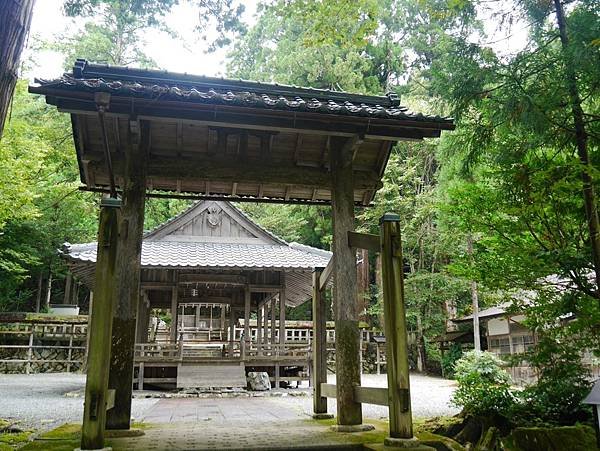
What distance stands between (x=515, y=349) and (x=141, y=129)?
56.1 ft

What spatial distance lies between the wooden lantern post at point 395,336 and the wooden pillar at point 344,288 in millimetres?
892

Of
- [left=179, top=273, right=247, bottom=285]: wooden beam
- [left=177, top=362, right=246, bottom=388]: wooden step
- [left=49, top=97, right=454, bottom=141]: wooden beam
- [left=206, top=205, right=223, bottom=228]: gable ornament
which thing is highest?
[left=206, top=205, right=223, bottom=228]: gable ornament

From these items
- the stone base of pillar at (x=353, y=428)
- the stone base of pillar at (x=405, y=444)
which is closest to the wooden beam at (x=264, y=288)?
the stone base of pillar at (x=353, y=428)

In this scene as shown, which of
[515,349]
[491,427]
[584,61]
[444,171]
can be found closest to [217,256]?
[444,171]

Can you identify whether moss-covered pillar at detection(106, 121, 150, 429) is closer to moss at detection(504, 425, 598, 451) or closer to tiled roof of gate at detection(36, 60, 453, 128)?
tiled roof of gate at detection(36, 60, 453, 128)

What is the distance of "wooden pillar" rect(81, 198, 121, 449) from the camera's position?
3.62 metres

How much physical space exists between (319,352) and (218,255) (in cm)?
844

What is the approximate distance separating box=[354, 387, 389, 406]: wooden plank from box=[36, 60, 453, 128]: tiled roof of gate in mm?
2739

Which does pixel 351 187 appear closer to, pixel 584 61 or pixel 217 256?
pixel 584 61

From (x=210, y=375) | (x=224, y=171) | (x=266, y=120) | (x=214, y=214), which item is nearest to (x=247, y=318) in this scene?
(x=210, y=375)

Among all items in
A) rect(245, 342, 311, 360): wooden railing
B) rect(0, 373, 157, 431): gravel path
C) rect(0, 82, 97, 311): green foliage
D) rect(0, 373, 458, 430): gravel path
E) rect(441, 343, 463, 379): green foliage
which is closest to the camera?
rect(0, 373, 157, 431): gravel path

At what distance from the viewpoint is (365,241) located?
16.3ft

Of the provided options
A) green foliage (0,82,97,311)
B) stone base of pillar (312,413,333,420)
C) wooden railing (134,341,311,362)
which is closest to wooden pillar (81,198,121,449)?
stone base of pillar (312,413,333,420)

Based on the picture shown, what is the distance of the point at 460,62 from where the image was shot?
5777 millimetres
